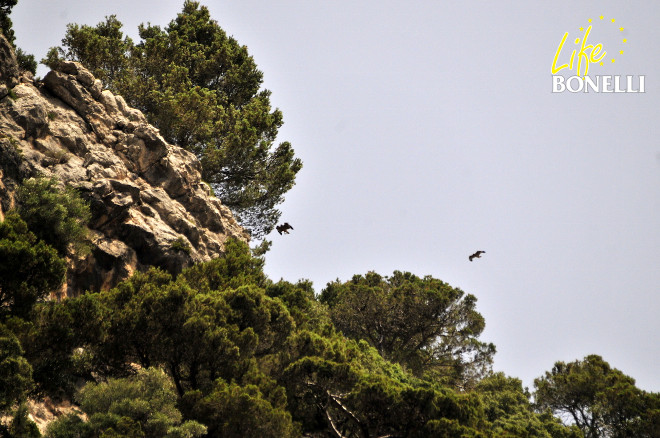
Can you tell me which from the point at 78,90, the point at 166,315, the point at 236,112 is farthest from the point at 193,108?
the point at 166,315

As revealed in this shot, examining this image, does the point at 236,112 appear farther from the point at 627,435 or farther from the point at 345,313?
the point at 627,435

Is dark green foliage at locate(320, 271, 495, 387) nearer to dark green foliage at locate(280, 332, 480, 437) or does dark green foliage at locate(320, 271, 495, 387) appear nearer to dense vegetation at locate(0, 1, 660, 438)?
dense vegetation at locate(0, 1, 660, 438)

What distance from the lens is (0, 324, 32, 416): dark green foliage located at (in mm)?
14297

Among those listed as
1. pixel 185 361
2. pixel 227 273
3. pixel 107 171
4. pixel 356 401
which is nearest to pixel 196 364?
pixel 185 361

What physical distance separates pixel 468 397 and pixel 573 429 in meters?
14.4

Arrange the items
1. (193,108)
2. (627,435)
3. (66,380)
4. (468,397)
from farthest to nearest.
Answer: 1. (193,108)
2. (627,435)
3. (468,397)
4. (66,380)

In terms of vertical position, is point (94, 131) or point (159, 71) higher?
point (159, 71)

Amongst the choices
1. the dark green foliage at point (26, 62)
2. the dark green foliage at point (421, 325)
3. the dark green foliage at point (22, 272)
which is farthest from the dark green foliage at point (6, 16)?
the dark green foliage at point (421, 325)

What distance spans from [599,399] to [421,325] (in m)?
12.6

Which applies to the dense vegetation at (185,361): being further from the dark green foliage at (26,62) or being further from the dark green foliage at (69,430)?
the dark green foliage at (26,62)

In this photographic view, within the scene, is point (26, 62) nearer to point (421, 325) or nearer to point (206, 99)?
point (206, 99)

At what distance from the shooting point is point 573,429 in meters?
31.9

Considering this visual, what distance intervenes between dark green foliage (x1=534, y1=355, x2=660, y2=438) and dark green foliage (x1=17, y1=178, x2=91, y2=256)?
1287 inches

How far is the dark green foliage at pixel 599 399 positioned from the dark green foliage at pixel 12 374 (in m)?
34.1
